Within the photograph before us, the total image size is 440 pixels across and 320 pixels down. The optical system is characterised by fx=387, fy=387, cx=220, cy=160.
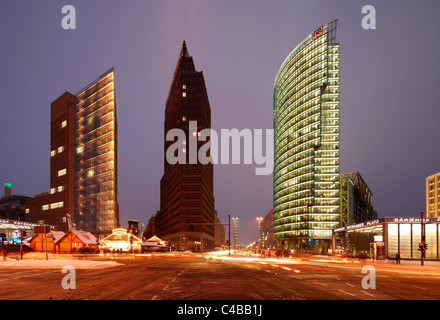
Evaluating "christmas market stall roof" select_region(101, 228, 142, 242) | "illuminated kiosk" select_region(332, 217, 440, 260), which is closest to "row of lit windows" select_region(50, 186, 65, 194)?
"christmas market stall roof" select_region(101, 228, 142, 242)

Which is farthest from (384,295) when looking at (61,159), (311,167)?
(61,159)

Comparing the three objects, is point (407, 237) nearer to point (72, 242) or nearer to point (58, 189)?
point (72, 242)

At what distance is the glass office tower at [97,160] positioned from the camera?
12406 cm

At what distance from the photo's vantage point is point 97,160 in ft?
420

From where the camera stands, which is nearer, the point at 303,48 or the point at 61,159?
the point at 61,159

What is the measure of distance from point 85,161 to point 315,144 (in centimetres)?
8010

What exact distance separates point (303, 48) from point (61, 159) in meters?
98.6

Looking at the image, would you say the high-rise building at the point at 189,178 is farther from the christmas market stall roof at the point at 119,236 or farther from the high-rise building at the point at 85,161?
the christmas market stall roof at the point at 119,236

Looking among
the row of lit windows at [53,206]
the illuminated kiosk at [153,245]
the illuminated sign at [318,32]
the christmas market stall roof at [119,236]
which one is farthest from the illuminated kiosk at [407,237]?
the row of lit windows at [53,206]

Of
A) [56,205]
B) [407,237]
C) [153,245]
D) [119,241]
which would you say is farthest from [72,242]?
[56,205]

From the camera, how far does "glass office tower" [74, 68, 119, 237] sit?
407 ft

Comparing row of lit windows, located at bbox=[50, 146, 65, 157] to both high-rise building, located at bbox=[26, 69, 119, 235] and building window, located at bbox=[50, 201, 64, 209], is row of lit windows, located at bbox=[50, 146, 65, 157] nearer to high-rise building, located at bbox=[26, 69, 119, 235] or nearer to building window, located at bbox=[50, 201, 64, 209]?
high-rise building, located at bbox=[26, 69, 119, 235]
